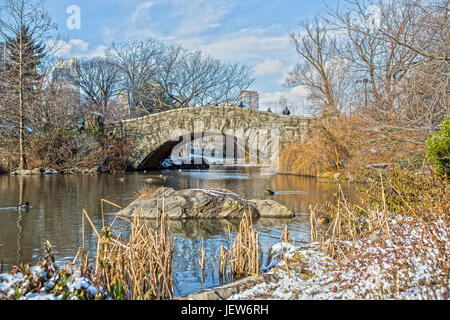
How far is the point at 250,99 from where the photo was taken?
34312 mm

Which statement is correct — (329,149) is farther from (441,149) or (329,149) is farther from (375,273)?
(375,273)

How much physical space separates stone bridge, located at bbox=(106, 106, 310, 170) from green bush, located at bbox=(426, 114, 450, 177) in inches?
523

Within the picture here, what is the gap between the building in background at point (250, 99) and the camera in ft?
109

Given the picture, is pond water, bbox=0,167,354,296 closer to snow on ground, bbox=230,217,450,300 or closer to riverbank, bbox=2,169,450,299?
riverbank, bbox=2,169,450,299

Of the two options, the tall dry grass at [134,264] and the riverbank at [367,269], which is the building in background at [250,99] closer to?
the riverbank at [367,269]

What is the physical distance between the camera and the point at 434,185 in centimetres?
494

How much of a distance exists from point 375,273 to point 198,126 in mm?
17426

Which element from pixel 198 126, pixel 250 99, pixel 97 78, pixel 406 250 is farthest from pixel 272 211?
pixel 97 78

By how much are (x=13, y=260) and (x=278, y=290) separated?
3357 millimetres

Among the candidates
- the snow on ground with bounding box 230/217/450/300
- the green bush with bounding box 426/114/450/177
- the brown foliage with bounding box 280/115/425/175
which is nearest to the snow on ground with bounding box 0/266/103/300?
the snow on ground with bounding box 230/217/450/300

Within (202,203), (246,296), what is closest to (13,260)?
(246,296)

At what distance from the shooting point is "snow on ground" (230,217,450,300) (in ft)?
8.70

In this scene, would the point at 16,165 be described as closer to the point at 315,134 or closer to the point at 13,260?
the point at 315,134
